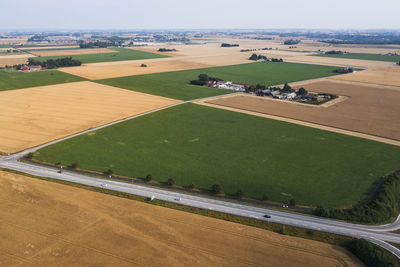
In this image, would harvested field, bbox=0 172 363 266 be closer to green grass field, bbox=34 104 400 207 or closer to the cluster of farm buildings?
green grass field, bbox=34 104 400 207

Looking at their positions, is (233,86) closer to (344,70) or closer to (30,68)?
(344,70)

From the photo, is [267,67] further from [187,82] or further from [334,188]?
[334,188]

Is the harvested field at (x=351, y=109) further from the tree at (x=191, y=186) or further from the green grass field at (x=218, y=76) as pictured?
the tree at (x=191, y=186)

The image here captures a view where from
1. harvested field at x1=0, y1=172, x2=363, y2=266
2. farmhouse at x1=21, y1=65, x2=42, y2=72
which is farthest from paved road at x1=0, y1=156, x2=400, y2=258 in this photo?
farmhouse at x1=21, y1=65, x2=42, y2=72

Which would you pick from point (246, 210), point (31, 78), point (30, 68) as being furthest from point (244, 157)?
point (30, 68)

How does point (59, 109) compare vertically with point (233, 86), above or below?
below

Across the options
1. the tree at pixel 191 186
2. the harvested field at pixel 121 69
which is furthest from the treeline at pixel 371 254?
the harvested field at pixel 121 69
